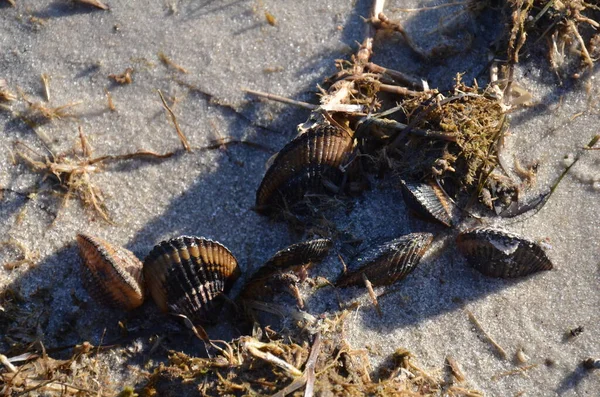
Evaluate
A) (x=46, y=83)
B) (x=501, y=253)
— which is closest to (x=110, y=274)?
(x=46, y=83)

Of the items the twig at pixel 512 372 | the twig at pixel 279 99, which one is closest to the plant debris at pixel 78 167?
the twig at pixel 279 99

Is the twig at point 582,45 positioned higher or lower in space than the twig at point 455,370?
higher

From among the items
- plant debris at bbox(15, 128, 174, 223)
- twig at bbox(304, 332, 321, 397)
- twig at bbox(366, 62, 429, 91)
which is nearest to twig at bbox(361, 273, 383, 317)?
twig at bbox(304, 332, 321, 397)

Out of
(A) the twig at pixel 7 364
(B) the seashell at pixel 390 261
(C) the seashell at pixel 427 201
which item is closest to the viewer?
(A) the twig at pixel 7 364

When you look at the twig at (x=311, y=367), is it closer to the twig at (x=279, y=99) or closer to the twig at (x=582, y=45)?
the twig at (x=279, y=99)

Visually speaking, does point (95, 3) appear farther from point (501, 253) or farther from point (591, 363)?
point (591, 363)

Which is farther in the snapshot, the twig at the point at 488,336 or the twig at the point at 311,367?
the twig at the point at 488,336
